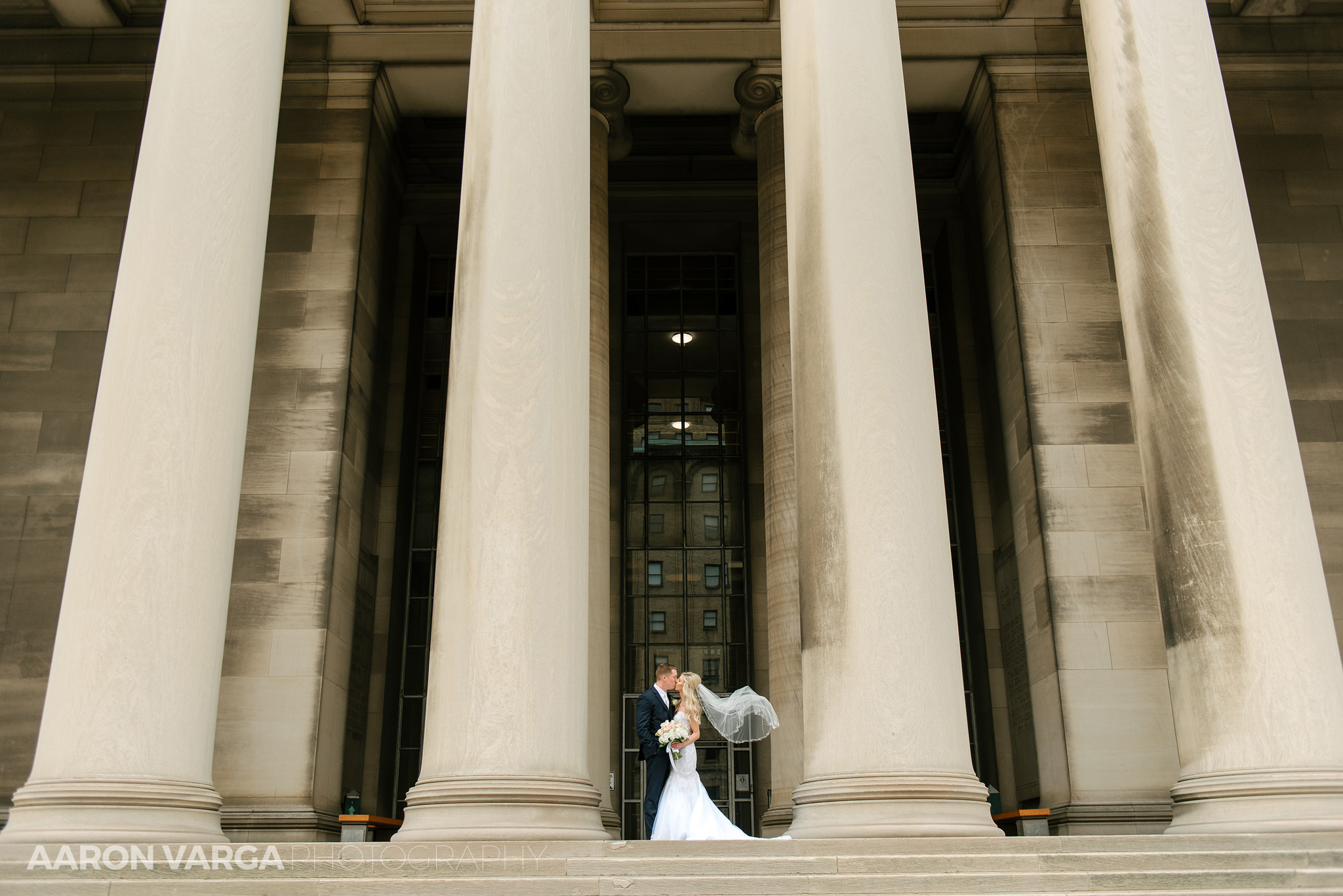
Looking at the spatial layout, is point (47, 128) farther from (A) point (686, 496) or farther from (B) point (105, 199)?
(A) point (686, 496)

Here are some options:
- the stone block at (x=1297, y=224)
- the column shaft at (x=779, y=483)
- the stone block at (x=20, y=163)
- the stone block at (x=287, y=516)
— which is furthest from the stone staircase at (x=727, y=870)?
the stone block at (x=20, y=163)

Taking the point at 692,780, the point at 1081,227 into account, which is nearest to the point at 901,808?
the point at 692,780

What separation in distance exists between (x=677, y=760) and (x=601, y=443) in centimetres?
1374

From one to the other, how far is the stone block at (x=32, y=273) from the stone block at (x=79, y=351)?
83.4 inches

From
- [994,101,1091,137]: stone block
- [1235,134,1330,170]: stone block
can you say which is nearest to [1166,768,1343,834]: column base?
[994,101,1091,137]: stone block

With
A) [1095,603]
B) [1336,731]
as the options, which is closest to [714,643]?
[1095,603]

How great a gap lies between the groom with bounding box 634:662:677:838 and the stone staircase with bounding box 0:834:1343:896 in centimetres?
693

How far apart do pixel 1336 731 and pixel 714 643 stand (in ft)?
90.8

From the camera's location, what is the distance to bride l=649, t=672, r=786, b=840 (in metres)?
26.1

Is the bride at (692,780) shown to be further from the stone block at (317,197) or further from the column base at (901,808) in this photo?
the stone block at (317,197)

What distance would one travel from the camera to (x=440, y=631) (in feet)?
73.4

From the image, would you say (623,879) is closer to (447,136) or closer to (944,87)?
(944,87)

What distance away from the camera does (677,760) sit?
88.8ft

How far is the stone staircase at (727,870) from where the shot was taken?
59.6ft
